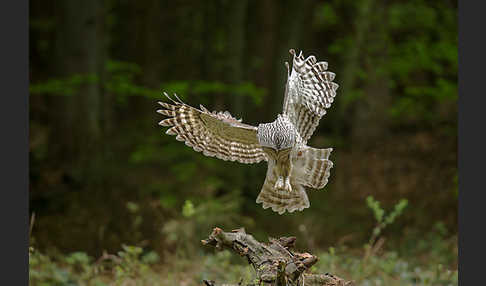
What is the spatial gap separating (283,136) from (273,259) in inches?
30.1

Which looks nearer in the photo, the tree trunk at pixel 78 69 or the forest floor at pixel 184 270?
the forest floor at pixel 184 270

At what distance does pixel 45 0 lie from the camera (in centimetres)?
1365

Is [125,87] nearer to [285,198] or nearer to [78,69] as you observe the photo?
[78,69]

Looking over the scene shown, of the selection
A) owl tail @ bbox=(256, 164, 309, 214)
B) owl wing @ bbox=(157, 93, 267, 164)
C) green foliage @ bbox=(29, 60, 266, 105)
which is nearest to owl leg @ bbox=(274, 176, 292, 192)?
owl tail @ bbox=(256, 164, 309, 214)

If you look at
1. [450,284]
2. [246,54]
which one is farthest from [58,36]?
[450,284]

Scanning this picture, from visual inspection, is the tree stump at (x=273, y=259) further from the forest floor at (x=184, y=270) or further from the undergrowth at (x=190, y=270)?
the forest floor at (x=184, y=270)

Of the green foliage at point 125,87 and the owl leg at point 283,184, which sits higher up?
the green foliage at point 125,87

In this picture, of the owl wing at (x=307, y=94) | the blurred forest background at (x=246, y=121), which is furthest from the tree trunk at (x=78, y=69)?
the owl wing at (x=307, y=94)

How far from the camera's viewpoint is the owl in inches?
132

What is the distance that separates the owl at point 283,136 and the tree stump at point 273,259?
0.86 ft

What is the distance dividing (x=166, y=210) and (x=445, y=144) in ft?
21.3

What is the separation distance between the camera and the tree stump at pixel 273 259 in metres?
3.22

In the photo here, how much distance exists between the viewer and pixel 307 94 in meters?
3.65

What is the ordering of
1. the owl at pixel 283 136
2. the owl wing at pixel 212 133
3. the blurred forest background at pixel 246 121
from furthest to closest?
1. the blurred forest background at pixel 246 121
2. the owl wing at pixel 212 133
3. the owl at pixel 283 136
